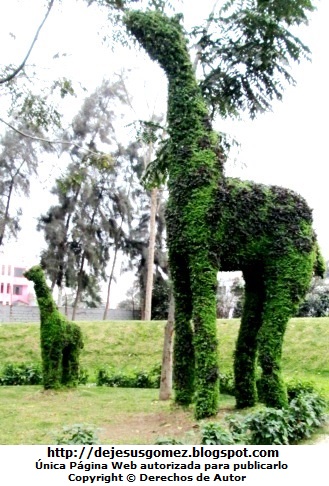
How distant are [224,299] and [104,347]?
1391 centimetres

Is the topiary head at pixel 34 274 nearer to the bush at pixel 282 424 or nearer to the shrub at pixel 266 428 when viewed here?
the bush at pixel 282 424

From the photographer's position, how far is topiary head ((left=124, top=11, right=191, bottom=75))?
7754mm

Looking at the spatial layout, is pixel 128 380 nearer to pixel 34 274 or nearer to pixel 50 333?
pixel 50 333

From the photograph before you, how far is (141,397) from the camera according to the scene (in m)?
10.9

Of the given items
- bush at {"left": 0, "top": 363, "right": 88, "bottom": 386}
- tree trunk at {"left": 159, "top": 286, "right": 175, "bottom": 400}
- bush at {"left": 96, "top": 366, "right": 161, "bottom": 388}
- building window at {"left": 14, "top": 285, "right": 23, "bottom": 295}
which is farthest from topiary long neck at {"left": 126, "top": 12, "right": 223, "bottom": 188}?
building window at {"left": 14, "top": 285, "right": 23, "bottom": 295}

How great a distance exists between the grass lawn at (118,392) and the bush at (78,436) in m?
0.21

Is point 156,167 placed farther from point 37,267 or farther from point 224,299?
point 224,299

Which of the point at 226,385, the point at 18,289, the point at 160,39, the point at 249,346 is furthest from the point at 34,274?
the point at 18,289

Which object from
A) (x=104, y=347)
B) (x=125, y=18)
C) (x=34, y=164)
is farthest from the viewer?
(x=34, y=164)

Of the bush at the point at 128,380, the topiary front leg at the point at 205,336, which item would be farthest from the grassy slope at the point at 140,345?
the topiary front leg at the point at 205,336

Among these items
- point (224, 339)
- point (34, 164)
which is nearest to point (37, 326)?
point (224, 339)

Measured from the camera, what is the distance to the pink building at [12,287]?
4656 cm

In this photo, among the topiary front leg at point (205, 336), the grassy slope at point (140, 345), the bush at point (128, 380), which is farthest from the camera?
the grassy slope at point (140, 345)

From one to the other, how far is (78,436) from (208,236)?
3.10 metres
